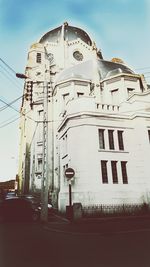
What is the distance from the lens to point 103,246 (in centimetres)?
765

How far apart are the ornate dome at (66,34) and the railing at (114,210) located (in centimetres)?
3583

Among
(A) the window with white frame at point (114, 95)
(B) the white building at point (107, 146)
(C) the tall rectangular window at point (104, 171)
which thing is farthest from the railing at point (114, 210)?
(A) the window with white frame at point (114, 95)

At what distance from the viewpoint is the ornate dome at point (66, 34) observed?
139 feet

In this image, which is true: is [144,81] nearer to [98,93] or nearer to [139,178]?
[98,93]

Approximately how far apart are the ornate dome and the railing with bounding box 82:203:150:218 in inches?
1411

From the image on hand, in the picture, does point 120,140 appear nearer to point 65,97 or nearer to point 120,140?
point 120,140

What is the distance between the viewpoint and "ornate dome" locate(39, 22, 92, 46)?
42.2 m

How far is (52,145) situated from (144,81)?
1577 centimetres

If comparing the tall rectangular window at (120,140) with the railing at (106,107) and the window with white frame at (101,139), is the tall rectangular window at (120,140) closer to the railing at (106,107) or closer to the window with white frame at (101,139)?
the window with white frame at (101,139)

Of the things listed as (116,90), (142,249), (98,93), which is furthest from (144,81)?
(142,249)

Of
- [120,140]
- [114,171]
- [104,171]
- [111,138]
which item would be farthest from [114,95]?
[104,171]

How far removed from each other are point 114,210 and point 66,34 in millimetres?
37865

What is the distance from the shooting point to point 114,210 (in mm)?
17000

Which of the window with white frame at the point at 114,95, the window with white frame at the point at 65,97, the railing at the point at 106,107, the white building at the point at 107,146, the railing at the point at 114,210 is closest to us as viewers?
the railing at the point at 114,210
